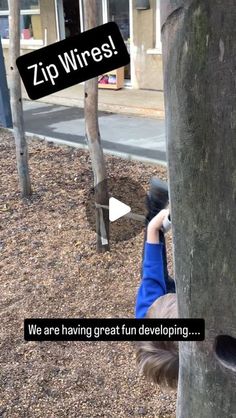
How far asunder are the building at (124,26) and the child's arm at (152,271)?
650 centimetres

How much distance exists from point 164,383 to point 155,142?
511 centimetres

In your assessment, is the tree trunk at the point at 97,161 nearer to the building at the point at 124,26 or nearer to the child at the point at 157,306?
the child at the point at 157,306

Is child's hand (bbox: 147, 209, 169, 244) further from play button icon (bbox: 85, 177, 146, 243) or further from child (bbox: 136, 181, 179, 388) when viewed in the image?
play button icon (bbox: 85, 177, 146, 243)

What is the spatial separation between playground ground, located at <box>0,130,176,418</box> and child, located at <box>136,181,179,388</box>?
98 centimetres

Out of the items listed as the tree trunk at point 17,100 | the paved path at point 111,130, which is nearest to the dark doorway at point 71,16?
the paved path at point 111,130

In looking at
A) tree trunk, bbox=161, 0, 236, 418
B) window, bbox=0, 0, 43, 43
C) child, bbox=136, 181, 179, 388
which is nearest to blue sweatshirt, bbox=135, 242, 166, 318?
child, bbox=136, 181, 179, 388

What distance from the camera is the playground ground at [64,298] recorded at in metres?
2.40

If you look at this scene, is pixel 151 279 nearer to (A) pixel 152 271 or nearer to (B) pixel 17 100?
(A) pixel 152 271

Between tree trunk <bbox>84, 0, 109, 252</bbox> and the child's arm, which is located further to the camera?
tree trunk <bbox>84, 0, 109, 252</bbox>

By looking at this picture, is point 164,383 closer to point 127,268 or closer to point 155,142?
point 127,268

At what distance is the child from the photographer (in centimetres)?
128

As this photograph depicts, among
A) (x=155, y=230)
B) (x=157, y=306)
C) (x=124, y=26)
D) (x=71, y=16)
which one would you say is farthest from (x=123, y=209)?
(x=71, y=16)

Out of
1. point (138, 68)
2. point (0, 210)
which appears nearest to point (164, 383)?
point (0, 210)

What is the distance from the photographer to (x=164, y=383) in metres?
1.31
